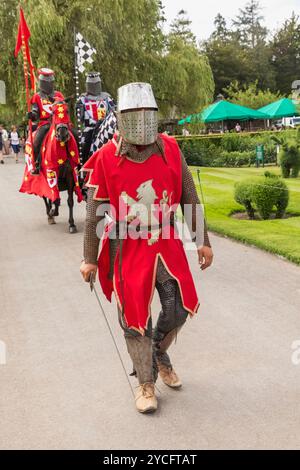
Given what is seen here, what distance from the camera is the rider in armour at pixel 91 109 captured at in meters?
9.34

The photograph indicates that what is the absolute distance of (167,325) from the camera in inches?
151

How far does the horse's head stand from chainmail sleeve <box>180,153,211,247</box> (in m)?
5.84

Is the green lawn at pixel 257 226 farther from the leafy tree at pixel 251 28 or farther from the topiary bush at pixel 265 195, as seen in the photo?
the leafy tree at pixel 251 28

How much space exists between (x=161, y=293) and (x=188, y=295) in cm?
17

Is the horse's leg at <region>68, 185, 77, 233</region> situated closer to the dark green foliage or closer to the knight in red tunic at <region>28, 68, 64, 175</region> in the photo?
the knight in red tunic at <region>28, 68, 64, 175</region>

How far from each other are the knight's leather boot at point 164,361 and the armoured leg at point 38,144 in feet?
23.9

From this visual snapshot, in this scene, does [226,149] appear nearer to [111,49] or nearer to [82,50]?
[111,49]

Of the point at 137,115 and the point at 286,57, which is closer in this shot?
Result: the point at 137,115

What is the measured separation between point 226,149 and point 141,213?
23.7 m

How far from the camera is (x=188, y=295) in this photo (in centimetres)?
376

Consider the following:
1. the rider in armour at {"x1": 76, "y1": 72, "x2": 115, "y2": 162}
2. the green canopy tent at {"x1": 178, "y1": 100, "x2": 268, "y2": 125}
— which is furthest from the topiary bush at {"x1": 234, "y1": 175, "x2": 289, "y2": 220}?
the green canopy tent at {"x1": 178, "y1": 100, "x2": 268, "y2": 125}

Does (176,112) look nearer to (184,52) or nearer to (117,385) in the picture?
(184,52)

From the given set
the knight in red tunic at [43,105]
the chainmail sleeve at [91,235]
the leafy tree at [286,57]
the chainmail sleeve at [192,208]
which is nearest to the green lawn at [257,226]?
the knight in red tunic at [43,105]

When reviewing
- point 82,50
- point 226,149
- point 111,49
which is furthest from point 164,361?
point 226,149
